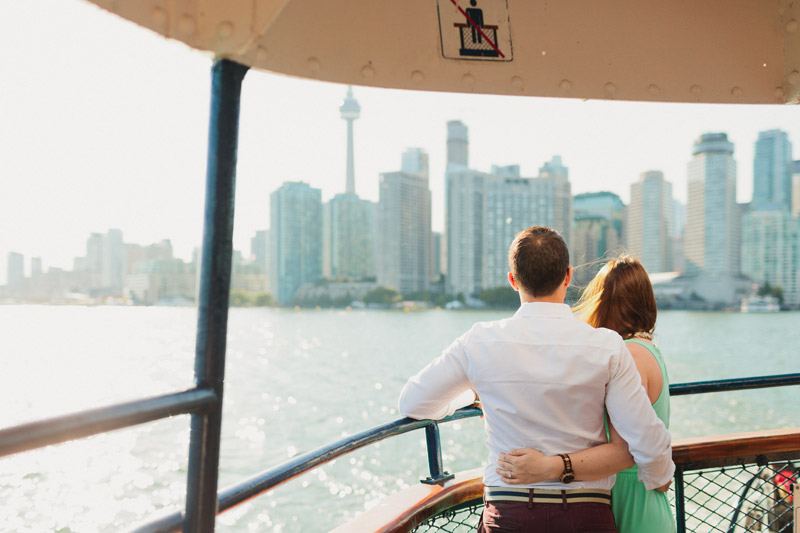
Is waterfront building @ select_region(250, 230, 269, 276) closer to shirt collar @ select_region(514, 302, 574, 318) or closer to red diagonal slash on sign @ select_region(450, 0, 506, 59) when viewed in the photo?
red diagonal slash on sign @ select_region(450, 0, 506, 59)

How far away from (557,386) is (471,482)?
61cm

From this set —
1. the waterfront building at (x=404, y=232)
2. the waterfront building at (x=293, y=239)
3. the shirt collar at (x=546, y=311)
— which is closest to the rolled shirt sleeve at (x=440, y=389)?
the shirt collar at (x=546, y=311)

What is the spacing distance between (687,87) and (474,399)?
1.03 meters

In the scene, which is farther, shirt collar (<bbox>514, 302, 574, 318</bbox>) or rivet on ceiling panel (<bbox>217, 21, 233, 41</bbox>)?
shirt collar (<bbox>514, 302, 574, 318</bbox>)

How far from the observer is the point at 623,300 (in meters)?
1.42

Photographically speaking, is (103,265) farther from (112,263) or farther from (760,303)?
(760,303)

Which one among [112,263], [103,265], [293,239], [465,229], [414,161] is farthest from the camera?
[293,239]

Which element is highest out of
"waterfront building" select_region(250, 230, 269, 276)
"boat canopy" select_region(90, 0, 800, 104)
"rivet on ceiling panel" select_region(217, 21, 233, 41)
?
"waterfront building" select_region(250, 230, 269, 276)

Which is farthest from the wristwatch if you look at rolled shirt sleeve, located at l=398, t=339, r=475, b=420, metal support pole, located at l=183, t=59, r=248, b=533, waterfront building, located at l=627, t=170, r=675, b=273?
waterfront building, located at l=627, t=170, r=675, b=273

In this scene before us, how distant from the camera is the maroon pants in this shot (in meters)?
1.20

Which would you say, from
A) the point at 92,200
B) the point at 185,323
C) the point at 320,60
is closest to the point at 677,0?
the point at 320,60

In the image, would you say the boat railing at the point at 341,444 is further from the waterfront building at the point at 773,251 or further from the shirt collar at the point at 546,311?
the waterfront building at the point at 773,251

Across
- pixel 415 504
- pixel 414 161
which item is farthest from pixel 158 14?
pixel 414 161

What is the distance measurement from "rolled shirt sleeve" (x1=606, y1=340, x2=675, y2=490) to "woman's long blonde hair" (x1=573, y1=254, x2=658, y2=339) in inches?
8.9
